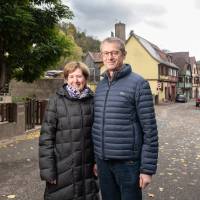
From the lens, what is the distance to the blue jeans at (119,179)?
388cm

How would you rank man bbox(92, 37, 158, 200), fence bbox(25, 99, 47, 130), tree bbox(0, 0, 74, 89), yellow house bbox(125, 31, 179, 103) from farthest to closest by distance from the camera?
1. yellow house bbox(125, 31, 179, 103)
2. tree bbox(0, 0, 74, 89)
3. fence bbox(25, 99, 47, 130)
4. man bbox(92, 37, 158, 200)

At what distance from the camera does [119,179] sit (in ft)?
13.1

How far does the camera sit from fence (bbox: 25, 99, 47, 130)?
15378 millimetres

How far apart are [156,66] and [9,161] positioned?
47443 mm

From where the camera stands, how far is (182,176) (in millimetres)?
8109

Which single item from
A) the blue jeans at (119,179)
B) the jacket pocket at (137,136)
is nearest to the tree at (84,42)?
the blue jeans at (119,179)

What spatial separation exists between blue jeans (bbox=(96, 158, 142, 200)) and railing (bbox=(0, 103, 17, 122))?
962 cm

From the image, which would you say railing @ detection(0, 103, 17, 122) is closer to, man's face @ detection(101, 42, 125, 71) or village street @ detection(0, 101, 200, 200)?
village street @ detection(0, 101, 200, 200)

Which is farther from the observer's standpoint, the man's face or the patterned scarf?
the patterned scarf

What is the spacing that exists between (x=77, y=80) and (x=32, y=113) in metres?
11.7

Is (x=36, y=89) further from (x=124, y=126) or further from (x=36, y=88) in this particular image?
(x=124, y=126)

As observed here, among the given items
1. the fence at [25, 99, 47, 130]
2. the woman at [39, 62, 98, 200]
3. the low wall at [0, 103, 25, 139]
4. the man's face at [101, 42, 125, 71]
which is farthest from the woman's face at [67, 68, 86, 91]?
the fence at [25, 99, 47, 130]

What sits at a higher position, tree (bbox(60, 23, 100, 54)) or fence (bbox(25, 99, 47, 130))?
tree (bbox(60, 23, 100, 54))

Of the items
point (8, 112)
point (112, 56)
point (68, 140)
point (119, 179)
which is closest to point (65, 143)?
point (68, 140)
